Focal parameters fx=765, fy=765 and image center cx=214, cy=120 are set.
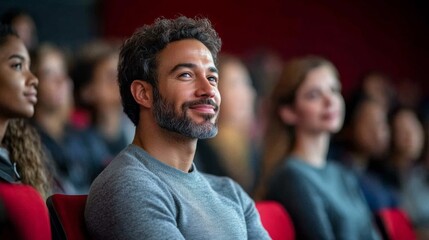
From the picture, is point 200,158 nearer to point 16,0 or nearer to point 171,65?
point 171,65

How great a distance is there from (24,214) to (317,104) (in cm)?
128

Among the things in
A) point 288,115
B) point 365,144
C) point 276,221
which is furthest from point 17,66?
point 365,144

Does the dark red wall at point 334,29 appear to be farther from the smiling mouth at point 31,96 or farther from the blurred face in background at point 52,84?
the smiling mouth at point 31,96

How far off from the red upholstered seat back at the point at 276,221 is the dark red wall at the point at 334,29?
3.52m

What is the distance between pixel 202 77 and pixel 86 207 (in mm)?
336

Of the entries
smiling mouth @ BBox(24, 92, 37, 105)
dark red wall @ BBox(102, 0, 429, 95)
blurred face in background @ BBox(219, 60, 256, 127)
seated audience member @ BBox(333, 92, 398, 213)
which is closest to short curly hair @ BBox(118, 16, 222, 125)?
smiling mouth @ BBox(24, 92, 37, 105)

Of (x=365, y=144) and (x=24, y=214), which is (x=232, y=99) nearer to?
(x=365, y=144)

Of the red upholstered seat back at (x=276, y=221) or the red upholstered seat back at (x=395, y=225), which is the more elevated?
the red upholstered seat back at (x=276, y=221)

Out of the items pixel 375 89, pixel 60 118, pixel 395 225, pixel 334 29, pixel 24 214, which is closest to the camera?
pixel 24 214

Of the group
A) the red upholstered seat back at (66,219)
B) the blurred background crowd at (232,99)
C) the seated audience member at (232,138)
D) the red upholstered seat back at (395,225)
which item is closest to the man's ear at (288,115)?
the red upholstered seat back at (395,225)

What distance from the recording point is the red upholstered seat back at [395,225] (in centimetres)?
227

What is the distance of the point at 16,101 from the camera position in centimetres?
159

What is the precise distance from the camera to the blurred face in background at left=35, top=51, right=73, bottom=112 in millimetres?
2621

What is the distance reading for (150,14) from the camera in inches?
210
